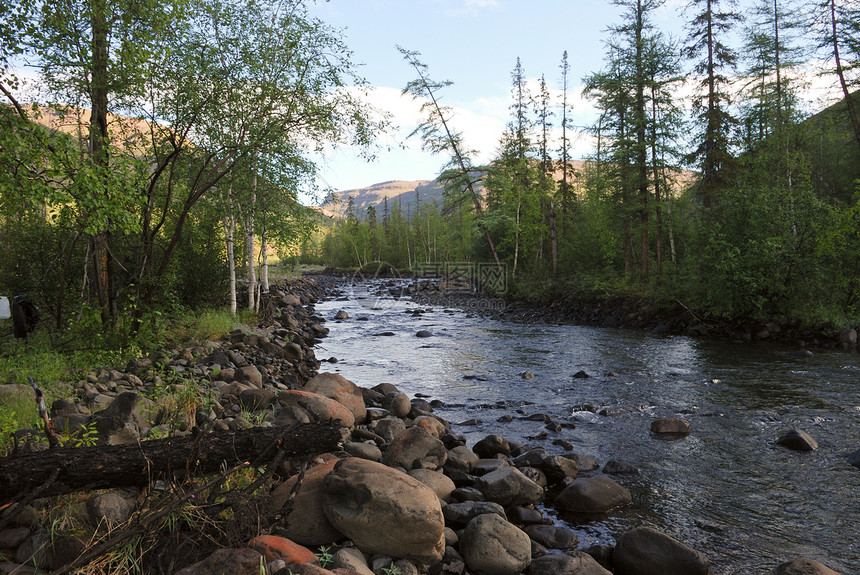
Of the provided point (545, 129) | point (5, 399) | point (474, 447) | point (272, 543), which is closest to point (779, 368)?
point (474, 447)

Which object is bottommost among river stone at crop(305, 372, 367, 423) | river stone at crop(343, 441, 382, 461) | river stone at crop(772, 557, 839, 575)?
river stone at crop(772, 557, 839, 575)

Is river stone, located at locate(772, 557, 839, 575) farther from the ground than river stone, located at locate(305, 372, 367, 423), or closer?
Answer: closer

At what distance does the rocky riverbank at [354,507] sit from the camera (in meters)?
3.92

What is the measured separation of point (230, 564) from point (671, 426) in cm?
776

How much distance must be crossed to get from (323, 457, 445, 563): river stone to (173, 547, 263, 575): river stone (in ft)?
3.27

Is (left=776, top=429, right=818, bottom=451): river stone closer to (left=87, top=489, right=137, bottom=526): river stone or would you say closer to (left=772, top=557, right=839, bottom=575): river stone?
(left=772, top=557, right=839, bottom=575): river stone

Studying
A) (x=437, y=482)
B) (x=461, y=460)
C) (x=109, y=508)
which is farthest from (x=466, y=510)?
(x=109, y=508)

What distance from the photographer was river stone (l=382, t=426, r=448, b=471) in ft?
21.7

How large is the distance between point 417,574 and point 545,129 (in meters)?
38.4

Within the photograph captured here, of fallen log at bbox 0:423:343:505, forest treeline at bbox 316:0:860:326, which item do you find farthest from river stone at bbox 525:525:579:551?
forest treeline at bbox 316:0:860:326

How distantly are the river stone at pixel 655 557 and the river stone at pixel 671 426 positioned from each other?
13.8 feet

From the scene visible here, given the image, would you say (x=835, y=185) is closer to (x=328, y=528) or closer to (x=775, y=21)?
(x=775, y=21)

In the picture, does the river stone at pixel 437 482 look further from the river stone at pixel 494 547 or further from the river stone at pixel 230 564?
the river stone at pixel 230 564

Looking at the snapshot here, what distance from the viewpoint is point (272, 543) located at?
155 inches
